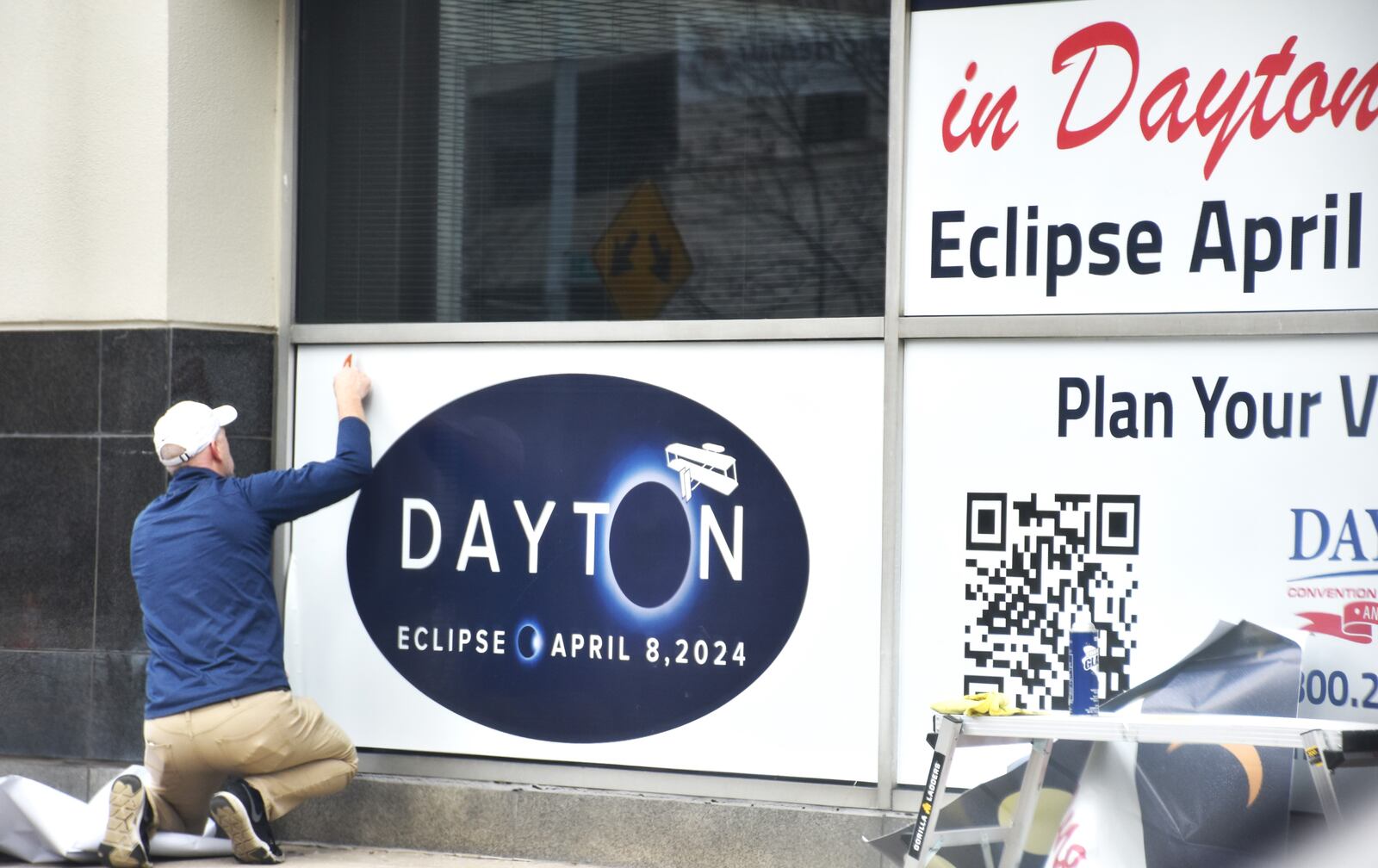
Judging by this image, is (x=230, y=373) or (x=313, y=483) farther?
(x=230, y=373)

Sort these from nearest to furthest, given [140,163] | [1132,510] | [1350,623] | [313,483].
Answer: [1350,623] < [1132,510] < [313,483] < [140,163]

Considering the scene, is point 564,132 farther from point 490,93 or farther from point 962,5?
point 962,5

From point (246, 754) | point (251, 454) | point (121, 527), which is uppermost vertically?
point (251, 454)

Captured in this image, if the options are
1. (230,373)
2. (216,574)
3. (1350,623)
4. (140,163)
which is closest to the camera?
(1350,623)

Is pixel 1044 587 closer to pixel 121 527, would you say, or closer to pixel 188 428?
pixel 188 428

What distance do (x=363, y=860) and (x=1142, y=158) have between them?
3.76 meters

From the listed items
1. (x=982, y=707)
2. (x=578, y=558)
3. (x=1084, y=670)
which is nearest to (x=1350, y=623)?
(x=1084, y=670)

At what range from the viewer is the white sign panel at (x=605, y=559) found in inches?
220

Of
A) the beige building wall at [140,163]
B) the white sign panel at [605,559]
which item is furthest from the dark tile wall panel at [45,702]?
the beige building wall at [140,163]

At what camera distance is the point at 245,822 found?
541cm

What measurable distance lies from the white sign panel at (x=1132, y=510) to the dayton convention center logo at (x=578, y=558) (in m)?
0.57

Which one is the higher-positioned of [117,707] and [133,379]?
[133,379]

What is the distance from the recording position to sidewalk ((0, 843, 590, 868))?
18.5ft

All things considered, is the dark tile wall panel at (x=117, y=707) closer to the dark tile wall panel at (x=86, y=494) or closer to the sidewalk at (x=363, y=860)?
the dark tile wall panel at (x=86, y=494)
